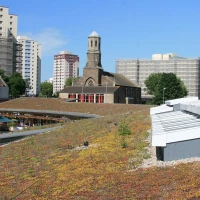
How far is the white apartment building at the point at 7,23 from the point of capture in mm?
140250

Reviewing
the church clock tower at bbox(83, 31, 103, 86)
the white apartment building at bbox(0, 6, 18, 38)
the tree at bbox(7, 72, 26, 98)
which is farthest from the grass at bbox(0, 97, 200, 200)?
the white apartment building at bbox(0, 6, 18, 38)

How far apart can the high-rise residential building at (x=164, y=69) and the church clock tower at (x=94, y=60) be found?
7322cm

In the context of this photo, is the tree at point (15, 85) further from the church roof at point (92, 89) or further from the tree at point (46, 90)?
the tree at point (46, 90)

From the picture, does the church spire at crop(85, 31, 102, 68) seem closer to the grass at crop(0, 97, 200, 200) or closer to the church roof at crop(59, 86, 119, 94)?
the church roof at crop(59, 86, 119, 94)

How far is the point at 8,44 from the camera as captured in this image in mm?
135500

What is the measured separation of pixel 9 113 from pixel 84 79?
40.1 meters

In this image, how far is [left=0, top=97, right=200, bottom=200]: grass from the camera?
13.4 meters

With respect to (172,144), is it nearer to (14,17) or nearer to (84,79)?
(84,79)

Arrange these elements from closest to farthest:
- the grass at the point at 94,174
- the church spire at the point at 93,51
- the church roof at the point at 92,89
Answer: the grass at the point at 94,174
the church roof at the point at 92,89
the church spire at the point at 93,51

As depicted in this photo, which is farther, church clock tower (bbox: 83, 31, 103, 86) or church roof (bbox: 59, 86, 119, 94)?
church clock tower (bbox: 83, 31, 103, 86)

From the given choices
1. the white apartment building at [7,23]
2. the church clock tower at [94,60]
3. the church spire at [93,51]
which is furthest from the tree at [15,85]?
the white apartment building at [7,23]

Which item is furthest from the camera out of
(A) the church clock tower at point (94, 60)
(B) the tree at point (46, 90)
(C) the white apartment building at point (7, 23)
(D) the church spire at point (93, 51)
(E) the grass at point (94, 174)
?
(B) the tree at point (46, 90)

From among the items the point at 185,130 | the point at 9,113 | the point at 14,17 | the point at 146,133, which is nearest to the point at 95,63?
the point at 9,113

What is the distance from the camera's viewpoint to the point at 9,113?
7056 cm
